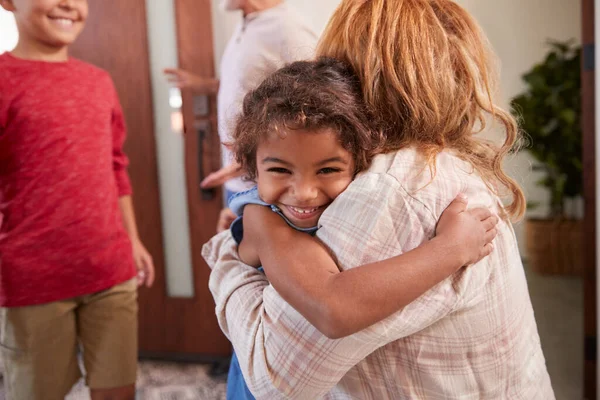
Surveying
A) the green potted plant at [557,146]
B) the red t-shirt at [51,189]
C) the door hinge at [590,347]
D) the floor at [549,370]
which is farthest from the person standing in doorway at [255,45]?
the green potted plant at [557,146]

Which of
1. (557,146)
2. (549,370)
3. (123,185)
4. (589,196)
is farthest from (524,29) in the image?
(123,185)

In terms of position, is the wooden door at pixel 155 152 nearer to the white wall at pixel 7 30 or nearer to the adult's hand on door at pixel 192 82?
the adult's hand on door at pixel 192 82

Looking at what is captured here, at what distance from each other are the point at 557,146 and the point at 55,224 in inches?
140

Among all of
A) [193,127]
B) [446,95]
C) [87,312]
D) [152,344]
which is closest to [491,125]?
[446,95]

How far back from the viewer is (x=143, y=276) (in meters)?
1.73

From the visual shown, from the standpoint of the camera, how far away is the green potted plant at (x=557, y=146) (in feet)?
12.3

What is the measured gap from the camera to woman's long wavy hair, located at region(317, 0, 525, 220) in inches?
28.5

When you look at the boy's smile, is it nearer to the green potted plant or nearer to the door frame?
the door frame

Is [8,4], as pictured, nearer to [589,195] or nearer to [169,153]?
[169,153]

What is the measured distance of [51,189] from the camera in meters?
1.34

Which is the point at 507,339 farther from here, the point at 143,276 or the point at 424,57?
the point at 143,276

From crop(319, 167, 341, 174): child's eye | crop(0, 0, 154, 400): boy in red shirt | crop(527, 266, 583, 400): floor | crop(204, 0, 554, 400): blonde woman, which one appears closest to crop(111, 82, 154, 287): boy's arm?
crop(0, 0, 154, 400): boy in red shirt

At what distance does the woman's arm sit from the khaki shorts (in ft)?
2.98

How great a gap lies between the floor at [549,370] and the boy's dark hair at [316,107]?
183 cm
